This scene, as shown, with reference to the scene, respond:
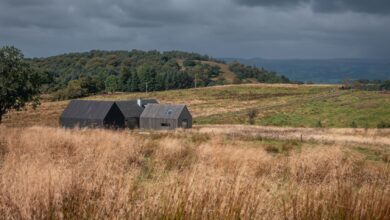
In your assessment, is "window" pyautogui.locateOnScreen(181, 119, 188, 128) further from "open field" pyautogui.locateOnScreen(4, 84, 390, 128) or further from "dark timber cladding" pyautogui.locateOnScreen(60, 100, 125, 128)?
"open field" pyautogui.locateOnScreen(4, 84, 390, 128)

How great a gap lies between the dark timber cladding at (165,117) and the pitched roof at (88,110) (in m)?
7.67

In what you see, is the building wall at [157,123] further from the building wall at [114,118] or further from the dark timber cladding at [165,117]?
the building wall at [114,118]

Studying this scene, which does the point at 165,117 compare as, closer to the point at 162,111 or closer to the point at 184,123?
the point at 162,111

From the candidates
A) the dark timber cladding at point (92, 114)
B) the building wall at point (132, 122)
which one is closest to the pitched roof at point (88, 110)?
the dark timber cladding at point (92, 114)

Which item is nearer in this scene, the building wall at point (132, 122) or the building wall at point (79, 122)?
the building wall at point (79, 122)

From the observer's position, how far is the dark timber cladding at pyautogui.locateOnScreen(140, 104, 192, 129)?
73.8 m

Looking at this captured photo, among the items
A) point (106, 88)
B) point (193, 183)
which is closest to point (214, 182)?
point (193, 183)

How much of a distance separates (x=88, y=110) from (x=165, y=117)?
41.3 feet

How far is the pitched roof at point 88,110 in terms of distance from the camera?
70.4 meters

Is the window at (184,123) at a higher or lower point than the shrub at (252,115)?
higher

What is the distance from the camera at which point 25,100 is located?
143 feet

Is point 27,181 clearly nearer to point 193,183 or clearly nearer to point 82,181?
point 82,181

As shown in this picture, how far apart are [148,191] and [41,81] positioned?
41363 millimetres

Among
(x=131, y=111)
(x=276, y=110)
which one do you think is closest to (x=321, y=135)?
(x=131, y=111)
